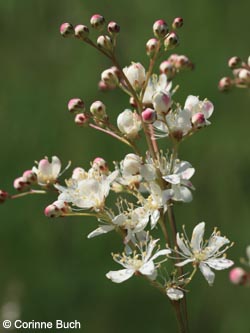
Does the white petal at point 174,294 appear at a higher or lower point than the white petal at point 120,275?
lower

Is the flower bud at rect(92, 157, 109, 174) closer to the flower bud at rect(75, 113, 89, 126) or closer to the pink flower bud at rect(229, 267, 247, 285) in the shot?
the flower bud at rect(75, 113, 89, 126)

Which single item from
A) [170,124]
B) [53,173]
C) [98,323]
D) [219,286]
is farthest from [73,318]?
[170,124]

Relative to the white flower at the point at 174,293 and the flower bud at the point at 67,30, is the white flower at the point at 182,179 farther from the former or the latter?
the flower bud at the point at 67,30

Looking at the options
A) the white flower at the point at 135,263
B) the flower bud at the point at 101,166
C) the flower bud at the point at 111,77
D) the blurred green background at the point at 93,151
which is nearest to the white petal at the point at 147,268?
the white flower at the point at 135,263

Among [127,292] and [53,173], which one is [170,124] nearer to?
[53,173]

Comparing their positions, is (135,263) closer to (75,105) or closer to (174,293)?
(174,293)

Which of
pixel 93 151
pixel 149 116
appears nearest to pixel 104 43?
pixel 149 116

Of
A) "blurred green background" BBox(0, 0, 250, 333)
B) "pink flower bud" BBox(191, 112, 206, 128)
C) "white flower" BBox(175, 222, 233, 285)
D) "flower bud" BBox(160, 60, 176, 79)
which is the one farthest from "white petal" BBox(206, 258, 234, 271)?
"blurred green background" BBox(0, 0, 250, 333)
